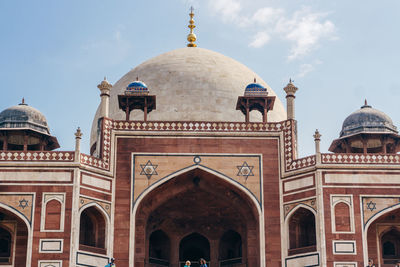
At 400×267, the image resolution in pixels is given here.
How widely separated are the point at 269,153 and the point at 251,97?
78.2 inches

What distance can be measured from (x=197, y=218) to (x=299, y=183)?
12.0ft

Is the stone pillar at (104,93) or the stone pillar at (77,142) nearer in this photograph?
the stone pillar at (77,142)

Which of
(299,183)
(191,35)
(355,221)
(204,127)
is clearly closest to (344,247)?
(355,221)

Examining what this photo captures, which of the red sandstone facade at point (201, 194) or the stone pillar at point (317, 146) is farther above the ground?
the stone pillar at point (317, 146)

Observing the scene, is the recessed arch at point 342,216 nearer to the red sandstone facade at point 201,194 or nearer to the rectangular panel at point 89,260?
the red sandstone facade at point 201,194

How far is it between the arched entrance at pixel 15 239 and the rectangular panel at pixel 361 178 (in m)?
7.65

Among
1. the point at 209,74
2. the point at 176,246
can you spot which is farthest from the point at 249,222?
the point at 209,74

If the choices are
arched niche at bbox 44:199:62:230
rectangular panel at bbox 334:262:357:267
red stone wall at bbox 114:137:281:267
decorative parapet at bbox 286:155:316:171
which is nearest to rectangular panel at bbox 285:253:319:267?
red stone wall at bbox 114:137:281:267

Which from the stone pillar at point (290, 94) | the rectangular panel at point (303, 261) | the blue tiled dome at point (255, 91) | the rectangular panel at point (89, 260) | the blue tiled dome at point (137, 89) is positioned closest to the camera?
the rectangular panel at point (89, 260)

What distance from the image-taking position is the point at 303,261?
20.2 metres

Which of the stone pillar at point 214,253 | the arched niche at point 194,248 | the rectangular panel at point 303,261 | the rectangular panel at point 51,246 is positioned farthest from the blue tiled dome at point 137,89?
the rectangular panel at point 303,261

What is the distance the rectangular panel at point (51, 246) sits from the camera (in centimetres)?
1947

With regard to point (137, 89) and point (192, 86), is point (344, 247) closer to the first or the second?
point (137, 89)

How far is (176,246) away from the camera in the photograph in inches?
913
